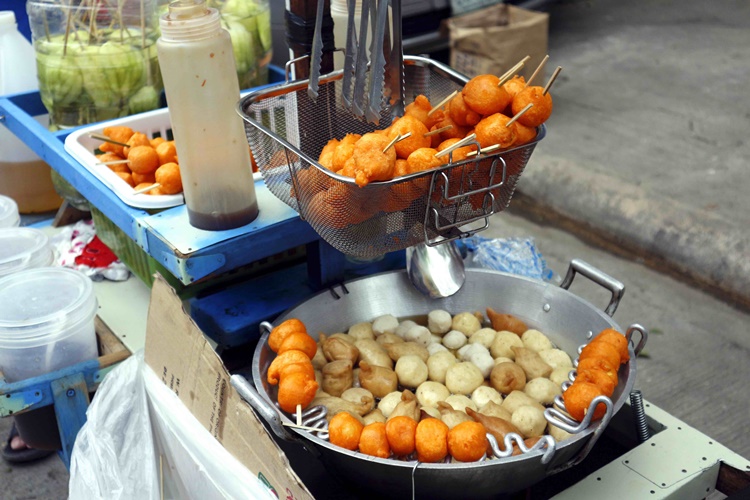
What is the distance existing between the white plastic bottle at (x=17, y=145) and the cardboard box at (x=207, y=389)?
1159mm

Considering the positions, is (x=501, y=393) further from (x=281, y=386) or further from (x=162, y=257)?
(x=162, y=257)

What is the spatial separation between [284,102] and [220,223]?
0.29 m

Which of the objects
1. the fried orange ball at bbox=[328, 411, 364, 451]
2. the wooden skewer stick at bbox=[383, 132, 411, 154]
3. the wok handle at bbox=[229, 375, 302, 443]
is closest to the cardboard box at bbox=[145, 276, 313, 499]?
the wok handle at bbox=[229, 375, 302, 443]

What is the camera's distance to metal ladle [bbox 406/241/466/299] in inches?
65.6

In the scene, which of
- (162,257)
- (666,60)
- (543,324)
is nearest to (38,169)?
(162,257)

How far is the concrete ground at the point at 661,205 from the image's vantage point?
9.65ft

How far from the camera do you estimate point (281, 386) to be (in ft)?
4.44

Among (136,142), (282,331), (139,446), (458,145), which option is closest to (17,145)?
(136,142)

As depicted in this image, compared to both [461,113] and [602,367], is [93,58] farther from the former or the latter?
[602,367]

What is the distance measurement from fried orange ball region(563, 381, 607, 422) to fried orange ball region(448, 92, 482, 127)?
0.52 meters

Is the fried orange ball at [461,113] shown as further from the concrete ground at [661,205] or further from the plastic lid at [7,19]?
the concrete ground at [661,205]

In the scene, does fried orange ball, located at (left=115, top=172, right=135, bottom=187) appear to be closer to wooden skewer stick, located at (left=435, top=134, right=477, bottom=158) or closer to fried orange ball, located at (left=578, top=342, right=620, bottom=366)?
wooden skewer stick, located at (left=435, top=134, right=477, bottom=158)

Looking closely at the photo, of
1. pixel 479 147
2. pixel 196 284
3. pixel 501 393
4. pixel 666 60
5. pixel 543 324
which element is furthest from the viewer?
pixel 666 60

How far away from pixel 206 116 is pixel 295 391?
56 cm
